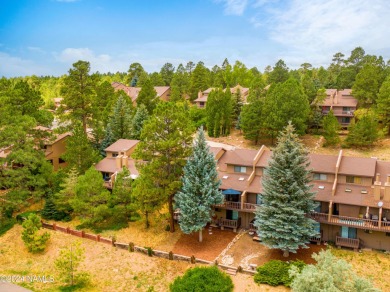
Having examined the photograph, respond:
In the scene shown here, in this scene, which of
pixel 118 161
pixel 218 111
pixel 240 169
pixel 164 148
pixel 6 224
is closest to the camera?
pixel 164 148

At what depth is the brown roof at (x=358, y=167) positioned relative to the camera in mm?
30638

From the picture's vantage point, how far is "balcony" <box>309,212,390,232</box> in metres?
27.6

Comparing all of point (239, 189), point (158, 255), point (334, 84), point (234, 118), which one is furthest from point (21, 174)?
point (334, 84)

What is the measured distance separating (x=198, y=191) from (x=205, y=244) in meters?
5.08

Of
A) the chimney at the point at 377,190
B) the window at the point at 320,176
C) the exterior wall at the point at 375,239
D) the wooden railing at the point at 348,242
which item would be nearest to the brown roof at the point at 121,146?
the window at the point at 320,176

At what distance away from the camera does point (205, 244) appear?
31.0 metres

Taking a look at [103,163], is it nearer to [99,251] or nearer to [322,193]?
[99,251]

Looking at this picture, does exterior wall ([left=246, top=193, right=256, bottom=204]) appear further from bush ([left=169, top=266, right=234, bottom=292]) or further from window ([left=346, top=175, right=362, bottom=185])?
bush ([left=169, top=266, right=234, bottom=292])

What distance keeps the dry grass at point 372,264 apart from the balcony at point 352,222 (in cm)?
229

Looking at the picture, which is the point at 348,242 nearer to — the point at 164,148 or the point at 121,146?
the point at 164,148

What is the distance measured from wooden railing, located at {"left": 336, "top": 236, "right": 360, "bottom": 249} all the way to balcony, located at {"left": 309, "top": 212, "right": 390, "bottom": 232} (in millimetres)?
1330

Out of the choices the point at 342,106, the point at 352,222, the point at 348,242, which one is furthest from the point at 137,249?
the point at 342,106

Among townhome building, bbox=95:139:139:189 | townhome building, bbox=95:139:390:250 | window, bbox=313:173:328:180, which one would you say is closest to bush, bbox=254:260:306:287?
townhome building, bbox=95:139:390:250

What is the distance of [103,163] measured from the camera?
1683 inches
